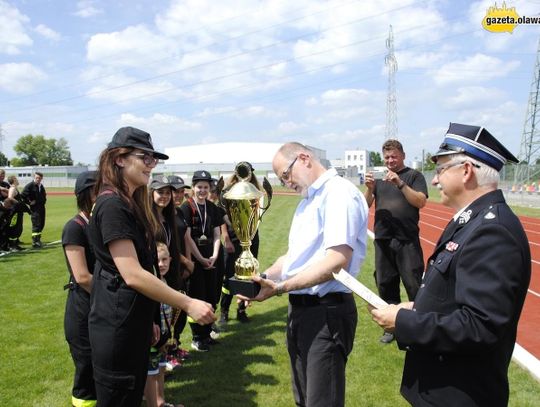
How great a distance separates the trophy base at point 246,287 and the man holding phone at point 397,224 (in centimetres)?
292

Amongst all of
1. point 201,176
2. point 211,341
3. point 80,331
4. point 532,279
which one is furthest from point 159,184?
point 532,279

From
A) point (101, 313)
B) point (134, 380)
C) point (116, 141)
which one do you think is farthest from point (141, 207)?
point (134, 380)

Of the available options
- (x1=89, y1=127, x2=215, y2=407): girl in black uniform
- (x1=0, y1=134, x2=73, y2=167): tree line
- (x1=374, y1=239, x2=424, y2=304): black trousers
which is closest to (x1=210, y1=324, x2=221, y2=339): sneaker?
(x1=374, y1=239, x2=424, y2=304): black trousers

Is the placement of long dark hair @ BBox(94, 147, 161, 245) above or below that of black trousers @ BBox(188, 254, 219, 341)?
above

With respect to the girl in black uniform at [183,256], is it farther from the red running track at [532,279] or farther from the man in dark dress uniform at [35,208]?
the man in dark dress uniform at [35,208]

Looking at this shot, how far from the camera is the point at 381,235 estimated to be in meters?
5.39

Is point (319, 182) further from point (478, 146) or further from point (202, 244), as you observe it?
point (202, 244)

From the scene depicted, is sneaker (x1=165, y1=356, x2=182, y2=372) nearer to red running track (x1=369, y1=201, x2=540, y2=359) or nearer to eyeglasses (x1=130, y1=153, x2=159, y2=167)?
eyeglasses (x1=130, y1=153, x2=159, y2=167)

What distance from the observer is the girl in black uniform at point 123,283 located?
90.0 inches

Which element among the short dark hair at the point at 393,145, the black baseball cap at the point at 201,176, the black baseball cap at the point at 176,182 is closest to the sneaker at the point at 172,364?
the black baseball cap at the point at 176,182

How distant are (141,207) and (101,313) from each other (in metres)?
0.61

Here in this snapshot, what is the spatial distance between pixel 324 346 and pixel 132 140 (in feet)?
5.39

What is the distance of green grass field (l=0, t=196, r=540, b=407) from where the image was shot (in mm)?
4211

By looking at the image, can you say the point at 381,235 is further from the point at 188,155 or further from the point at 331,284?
the point at 188,155
